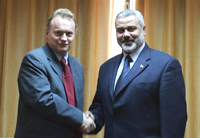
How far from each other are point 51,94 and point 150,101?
27.0 inches

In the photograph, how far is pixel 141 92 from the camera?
183 cm

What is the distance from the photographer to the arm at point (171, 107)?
1.75 metres

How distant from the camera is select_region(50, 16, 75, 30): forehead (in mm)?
1964

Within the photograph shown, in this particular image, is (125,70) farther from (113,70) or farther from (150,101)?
(150,101)

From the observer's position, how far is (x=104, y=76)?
213 cm

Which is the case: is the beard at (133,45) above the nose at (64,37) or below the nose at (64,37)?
below

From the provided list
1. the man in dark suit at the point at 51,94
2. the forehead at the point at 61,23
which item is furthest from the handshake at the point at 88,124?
the forehead at the point at 61,23

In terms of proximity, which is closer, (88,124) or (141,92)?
(141,92)

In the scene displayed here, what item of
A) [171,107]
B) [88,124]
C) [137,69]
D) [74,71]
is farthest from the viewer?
[74,71]

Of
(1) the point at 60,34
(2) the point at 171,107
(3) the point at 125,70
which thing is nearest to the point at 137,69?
(3) the point at 125,70

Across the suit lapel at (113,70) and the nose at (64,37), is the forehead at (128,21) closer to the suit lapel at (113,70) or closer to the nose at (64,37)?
the suit lapel at (113,70)

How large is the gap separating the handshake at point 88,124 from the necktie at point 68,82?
6.4 inches

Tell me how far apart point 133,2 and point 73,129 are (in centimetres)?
180

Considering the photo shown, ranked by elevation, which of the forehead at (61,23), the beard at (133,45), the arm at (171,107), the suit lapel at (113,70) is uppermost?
the forehead at (61,23)
